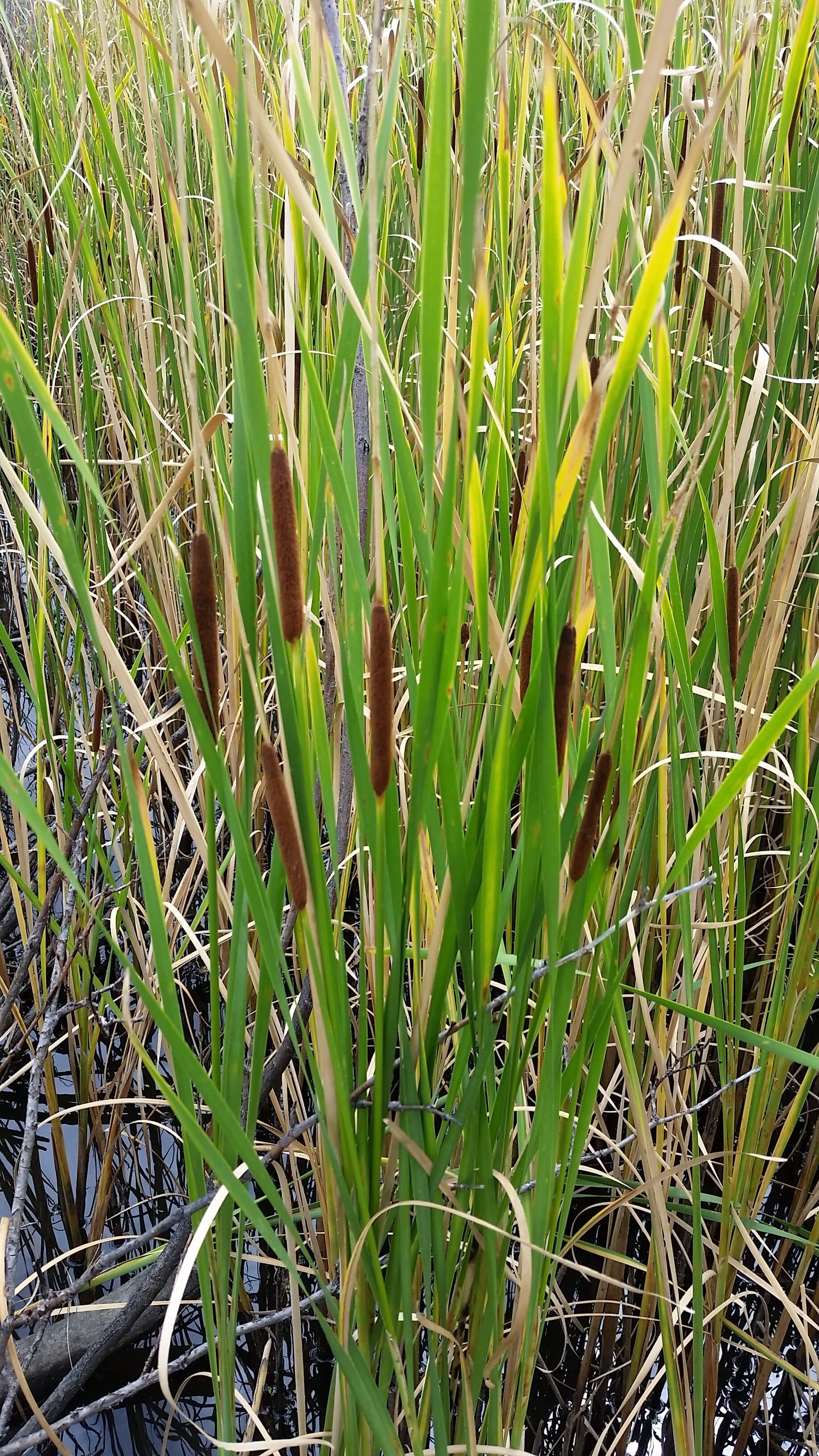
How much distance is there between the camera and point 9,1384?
76cm

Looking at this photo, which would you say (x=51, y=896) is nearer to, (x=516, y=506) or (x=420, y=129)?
(x=516, y=506)

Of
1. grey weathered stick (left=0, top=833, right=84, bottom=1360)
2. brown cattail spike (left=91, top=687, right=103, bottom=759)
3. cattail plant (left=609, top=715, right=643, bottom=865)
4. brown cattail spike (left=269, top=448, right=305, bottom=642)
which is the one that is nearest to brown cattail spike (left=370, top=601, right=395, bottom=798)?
brown cattail spike (left=269, top=448, right=305, bottom=642)

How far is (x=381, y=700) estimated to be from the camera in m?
0.39

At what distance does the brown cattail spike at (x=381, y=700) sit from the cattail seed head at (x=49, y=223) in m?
0.83

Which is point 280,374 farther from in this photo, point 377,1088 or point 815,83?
point 815,83

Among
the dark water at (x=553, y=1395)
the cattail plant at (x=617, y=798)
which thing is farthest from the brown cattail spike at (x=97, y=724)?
the cattail plant at (x=617, y=798)

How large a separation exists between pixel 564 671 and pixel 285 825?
0.13 meters

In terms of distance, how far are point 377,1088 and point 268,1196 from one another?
67mm

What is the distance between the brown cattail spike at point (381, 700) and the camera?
372 mm

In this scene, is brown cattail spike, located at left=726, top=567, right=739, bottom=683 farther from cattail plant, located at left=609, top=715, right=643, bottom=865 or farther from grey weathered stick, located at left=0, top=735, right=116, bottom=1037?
grey weathered stick, located at left=0, top=735, right=116, bottom=1037

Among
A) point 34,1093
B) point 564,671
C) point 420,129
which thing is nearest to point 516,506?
point 564,671

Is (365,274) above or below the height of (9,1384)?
above

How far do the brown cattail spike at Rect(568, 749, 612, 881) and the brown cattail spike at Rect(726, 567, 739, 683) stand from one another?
6.2 inches

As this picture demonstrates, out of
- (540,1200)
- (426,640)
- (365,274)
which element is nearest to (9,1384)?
(540,1200)
